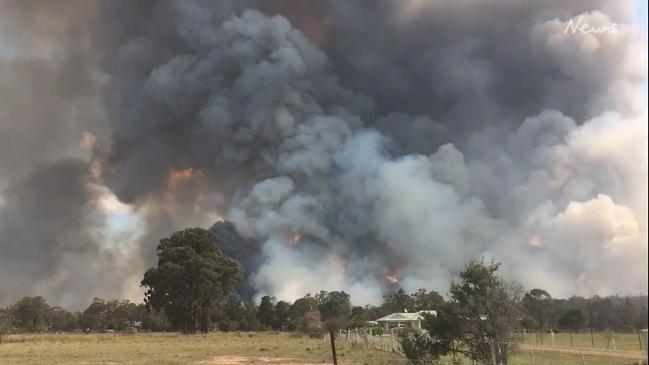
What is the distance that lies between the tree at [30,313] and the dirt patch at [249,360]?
109695mm

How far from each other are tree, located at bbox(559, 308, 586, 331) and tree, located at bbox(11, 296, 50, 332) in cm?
11381

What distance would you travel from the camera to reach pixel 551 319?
2470 inches

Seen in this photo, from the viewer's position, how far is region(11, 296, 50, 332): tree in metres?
122

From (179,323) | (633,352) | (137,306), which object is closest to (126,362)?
(633,352)

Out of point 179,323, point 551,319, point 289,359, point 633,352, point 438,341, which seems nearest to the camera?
point 633,352

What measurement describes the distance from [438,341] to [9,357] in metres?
27.0

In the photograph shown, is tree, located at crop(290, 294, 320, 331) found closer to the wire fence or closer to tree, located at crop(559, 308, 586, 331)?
tree, located at crop(559, 308, 586, 331)

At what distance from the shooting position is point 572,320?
2056 inches

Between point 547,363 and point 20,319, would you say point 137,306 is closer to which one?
point 20,319

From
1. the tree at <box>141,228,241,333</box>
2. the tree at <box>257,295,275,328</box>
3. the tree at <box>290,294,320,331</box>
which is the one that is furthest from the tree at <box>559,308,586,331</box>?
the tree at <box>257,295,275,328</box>

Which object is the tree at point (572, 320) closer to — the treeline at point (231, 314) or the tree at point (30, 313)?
the treeline at point (231, 314)

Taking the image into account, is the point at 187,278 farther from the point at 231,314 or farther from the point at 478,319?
the point at 478,319

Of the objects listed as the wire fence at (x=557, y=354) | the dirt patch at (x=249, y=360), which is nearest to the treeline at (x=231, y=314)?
the wire fence at (x=557, y=354)

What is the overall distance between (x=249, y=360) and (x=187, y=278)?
181ft
